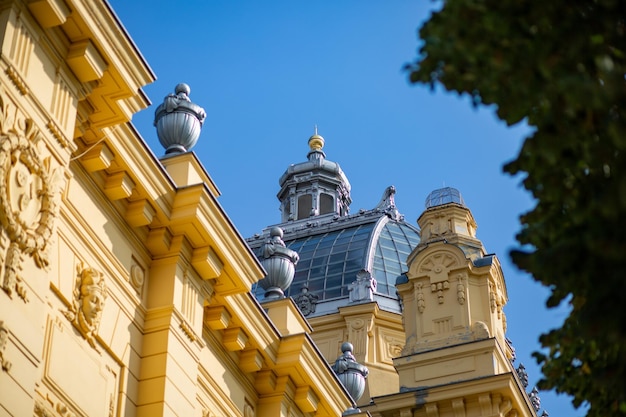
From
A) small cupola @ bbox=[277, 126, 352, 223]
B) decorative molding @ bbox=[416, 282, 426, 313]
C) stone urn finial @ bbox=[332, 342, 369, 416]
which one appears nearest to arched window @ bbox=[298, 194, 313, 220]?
small cupola @ bbox=[277, 126, 352, 223]

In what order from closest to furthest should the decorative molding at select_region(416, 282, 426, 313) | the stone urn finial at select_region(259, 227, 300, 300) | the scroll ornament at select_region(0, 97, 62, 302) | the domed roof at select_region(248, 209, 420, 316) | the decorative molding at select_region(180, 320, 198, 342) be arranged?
the scroll ornament at select_region(0, 97, 62, 302) < the decorative molding at select_region(180, 320, 198, 342) < the stone urn finial at select_region(259, 227, 300, 300) < the decorative molding at select_region(416, 282, 426, 313) < the domed roof at select_region(248, 209, 420, 316)

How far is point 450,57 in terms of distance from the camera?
864cm

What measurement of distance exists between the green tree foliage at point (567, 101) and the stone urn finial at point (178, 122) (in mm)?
10941

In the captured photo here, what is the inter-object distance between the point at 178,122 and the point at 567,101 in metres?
12.3

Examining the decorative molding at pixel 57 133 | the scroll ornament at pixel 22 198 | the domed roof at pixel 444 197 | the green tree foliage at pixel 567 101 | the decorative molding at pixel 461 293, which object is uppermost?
the domed roof at pixel 444 197

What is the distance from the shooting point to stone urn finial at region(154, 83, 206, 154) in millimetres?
19688

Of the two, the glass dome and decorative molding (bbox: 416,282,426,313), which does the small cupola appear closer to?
A: the glass dome

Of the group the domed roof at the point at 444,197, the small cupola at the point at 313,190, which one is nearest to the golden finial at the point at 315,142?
the small cupola at the point at 313,190

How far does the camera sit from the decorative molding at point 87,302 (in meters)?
16.4

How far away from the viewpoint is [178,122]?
1967cm

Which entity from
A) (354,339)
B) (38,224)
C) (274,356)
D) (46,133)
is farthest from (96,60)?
(354,339)

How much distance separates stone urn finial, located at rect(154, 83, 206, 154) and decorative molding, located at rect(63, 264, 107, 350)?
360cm

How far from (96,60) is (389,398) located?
1593 centimetres

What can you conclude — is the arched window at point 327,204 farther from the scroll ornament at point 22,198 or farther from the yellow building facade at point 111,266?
the scroll ornament at point 22,198
